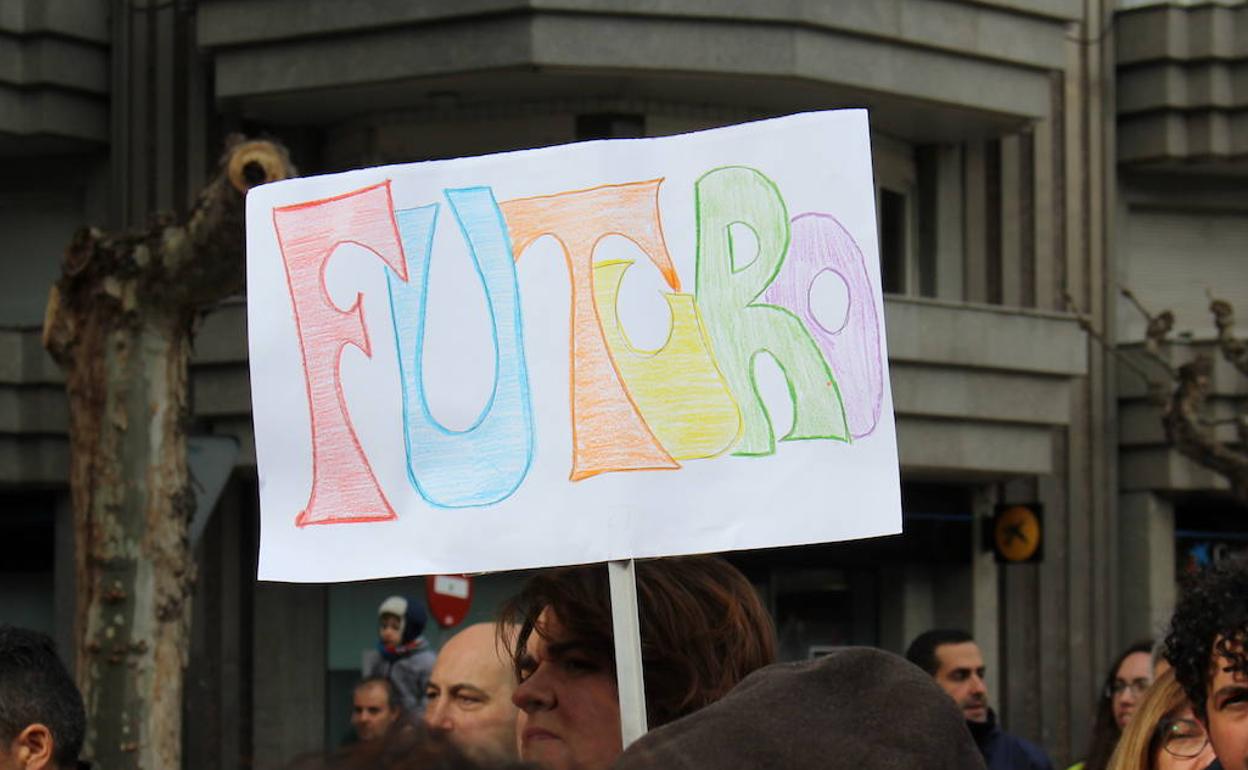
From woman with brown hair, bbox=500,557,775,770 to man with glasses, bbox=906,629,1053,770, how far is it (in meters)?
4.86

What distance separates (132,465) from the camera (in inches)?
344

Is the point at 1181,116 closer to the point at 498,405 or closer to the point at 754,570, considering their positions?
the point at 754,570

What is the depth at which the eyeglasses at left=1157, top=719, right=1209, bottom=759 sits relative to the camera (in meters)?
4.06

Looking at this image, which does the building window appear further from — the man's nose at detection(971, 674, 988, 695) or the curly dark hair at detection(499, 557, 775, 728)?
the curly dark hair at detection(499, 557, 775, 728)

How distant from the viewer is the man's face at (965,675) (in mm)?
8133

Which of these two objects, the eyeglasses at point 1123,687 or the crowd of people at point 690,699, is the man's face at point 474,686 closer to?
the crowd of people at point 690,699

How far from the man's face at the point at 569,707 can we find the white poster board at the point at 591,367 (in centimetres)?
15

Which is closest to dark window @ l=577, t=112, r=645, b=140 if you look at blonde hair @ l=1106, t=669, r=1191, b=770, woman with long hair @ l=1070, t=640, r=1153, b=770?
woman with long hair @ l=1070, t=640, r=1153, b=770

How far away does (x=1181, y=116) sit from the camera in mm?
17781

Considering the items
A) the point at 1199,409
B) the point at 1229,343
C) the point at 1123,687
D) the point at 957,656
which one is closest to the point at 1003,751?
the point at 957,656

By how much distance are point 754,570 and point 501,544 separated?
1352cm

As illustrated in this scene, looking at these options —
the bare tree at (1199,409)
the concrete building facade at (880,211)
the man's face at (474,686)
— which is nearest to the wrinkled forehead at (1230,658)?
the man's face at (474,686)

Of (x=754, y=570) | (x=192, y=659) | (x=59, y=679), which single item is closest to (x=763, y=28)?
(x=754, y=570)

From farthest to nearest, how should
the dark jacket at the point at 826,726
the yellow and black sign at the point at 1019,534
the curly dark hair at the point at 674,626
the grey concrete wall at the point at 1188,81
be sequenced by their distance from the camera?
the grey concrete wall at the point at 1188,81 → the yellow and black sign at the point at 1019,534 → the curly dark hair at the point at 674,626 → the dark jacket at the point at 826,726
